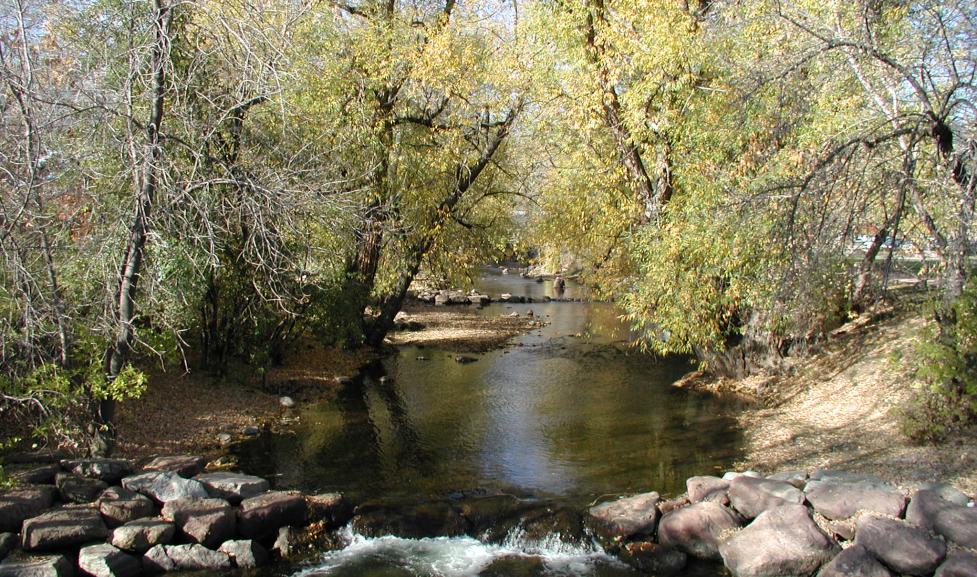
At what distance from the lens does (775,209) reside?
9992 millimetres

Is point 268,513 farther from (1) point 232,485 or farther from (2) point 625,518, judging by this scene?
(2) point 625,518

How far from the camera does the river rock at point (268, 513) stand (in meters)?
8.38

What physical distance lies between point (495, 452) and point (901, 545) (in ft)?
19.4

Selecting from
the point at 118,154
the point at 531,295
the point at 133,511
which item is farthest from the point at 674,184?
the point at 531,295

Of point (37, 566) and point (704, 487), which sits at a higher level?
point (704, 487)

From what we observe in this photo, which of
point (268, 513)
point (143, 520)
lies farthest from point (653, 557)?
point (143, 520)

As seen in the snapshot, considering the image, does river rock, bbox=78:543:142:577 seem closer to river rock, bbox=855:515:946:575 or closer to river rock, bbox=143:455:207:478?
river rock, bbox=143:455:207:478

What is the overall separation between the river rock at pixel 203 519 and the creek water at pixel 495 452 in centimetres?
111

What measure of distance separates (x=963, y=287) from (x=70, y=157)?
1127 cm

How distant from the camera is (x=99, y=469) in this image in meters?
8.85

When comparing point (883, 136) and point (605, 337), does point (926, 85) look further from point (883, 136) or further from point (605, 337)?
point (605, 337)

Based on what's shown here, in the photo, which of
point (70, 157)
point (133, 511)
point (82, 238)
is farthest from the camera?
point (82, 238)

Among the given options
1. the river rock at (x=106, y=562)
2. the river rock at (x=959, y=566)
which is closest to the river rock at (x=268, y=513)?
the river rock at (x=106, y=562)

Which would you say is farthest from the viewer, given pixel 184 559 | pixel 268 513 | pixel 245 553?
pixel 268 513
